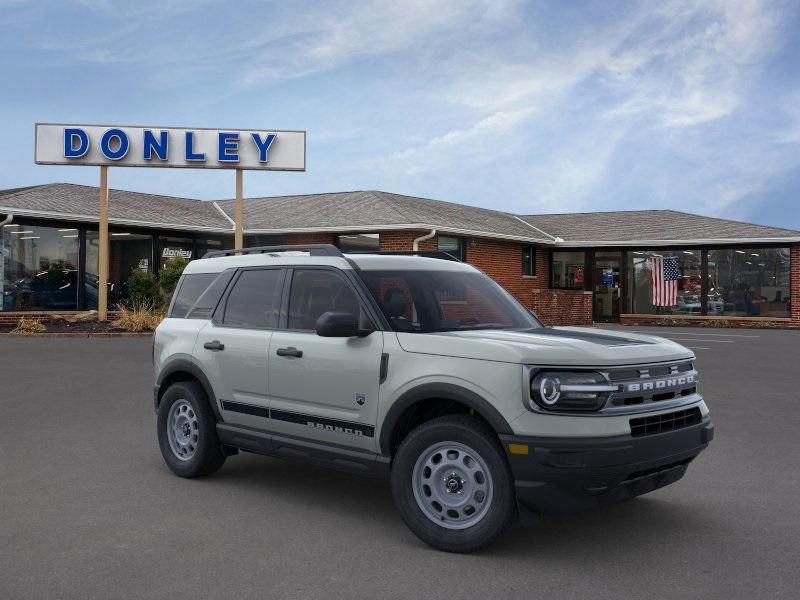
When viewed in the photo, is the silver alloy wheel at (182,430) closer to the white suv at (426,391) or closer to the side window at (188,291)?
the white suv at (426,391)

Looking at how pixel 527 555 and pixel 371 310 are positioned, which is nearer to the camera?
pixel 527 555

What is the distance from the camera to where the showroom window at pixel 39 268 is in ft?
83.8

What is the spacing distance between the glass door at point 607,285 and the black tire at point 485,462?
29.3 metres

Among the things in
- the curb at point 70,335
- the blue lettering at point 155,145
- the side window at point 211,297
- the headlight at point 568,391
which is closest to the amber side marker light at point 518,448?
the headlight at point 568,391

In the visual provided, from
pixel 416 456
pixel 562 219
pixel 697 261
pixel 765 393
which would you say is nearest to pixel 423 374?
pixel 416 456

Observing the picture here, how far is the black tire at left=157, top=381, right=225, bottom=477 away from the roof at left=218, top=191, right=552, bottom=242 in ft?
66.0

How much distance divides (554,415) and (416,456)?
3.01 feet

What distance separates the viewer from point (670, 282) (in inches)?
1271

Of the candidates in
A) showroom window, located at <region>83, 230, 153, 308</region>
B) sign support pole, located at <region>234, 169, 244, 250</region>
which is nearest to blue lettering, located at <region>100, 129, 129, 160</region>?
showroom window, located at <region>83, 230, 153, 308</region>

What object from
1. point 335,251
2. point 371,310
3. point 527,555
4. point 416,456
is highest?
point 335,251

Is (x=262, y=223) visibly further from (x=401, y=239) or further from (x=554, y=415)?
(x=554, y=415)

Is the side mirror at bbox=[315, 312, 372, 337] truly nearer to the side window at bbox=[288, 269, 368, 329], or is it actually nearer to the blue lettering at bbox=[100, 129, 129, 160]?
the side window at bbox=[288, 269, 368, 329]

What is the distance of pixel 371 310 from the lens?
5.59 m

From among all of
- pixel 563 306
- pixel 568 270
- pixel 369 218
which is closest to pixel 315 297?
pixel 369 218
